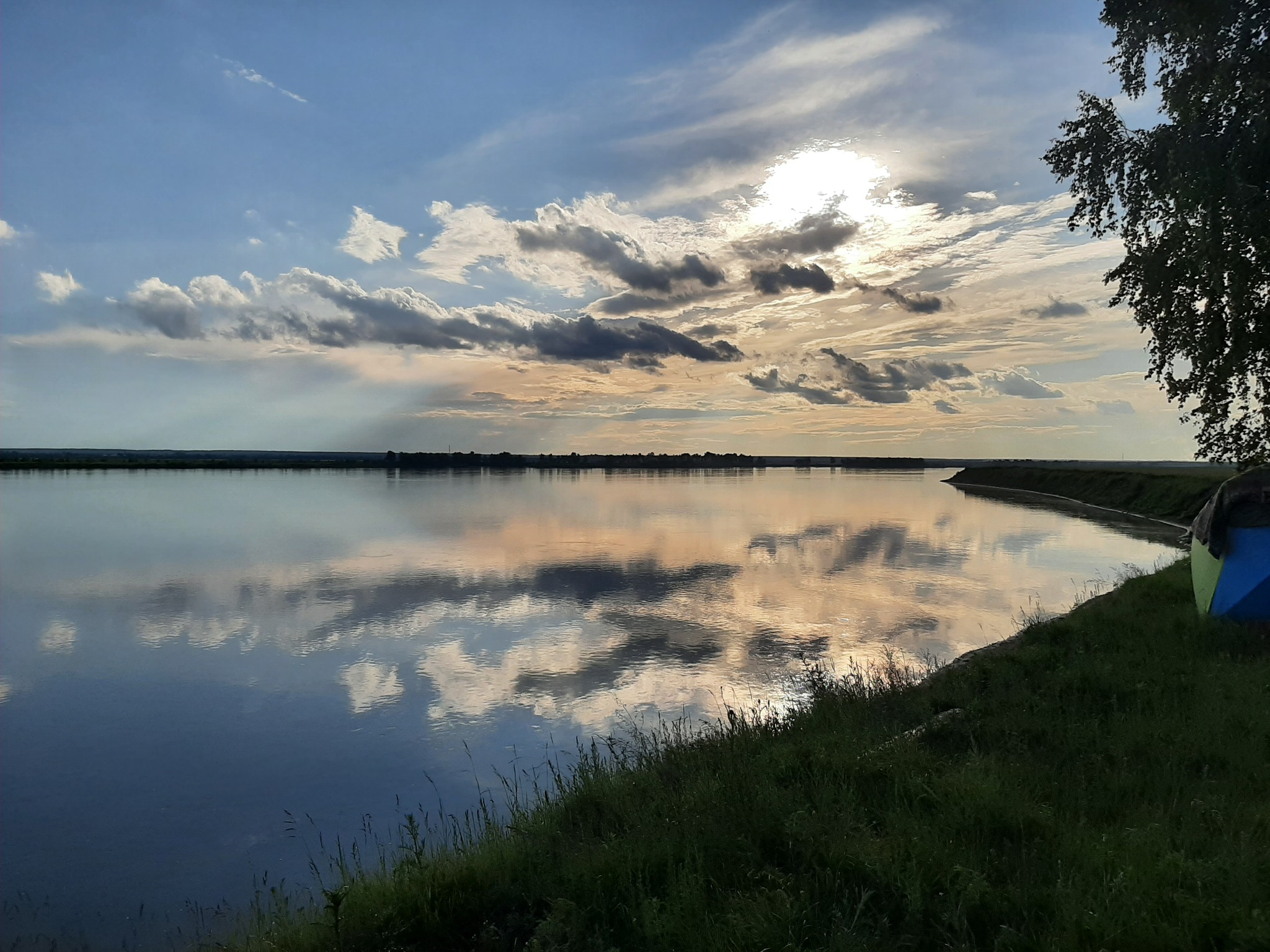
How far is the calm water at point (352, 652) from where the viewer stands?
9867 millimetres

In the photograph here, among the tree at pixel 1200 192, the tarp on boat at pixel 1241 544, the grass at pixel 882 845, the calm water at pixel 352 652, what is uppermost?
the tree at pixel 1200 192

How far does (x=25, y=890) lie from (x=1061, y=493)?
98.7 metres

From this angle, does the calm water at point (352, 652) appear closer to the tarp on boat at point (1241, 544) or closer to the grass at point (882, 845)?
the grass at point (882, 845)

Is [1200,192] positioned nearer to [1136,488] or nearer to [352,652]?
[352,652]

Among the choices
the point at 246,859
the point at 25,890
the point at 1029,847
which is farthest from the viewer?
the point at 246,859

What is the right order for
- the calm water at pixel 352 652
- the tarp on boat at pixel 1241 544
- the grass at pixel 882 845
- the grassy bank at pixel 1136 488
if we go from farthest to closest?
the grassy bank at pixel 1136 488, the tarp on boat at pixel 1241 544, the calm water at pixel 352 652, the grass at pixel 882 845

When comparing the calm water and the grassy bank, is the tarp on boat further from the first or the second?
the grassy bank

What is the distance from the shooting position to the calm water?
987 cm

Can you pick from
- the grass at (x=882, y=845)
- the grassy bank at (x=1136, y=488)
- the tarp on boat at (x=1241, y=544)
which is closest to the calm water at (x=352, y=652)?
the grass at (x=882, y=845)

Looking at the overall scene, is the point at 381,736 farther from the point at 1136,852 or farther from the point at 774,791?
the point at 1136,852

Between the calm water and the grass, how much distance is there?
223 centimetres

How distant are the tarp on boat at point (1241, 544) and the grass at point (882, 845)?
353 centimetres

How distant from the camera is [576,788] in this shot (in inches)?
365

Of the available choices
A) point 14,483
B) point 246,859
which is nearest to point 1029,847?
point 246,859
